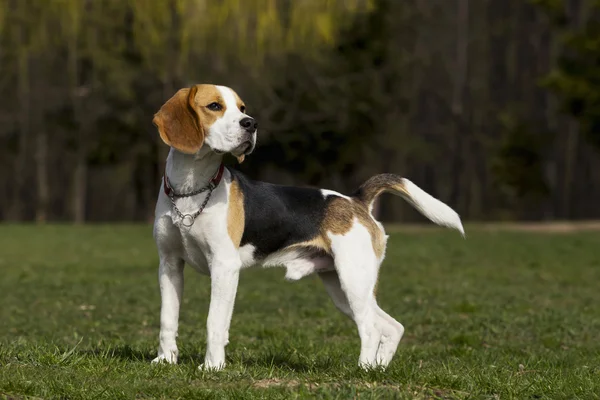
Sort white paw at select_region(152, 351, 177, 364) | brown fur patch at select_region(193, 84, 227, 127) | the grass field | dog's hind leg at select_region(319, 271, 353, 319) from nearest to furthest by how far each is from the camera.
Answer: the grass field → brown fur patch at select_region(193, 84, 227, 127) → white paw at select_region(152, 351, 177, 364) → dog's hind leg at select_region(319, 271, 353, 319)

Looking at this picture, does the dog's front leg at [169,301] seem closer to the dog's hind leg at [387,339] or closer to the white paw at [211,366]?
the white paw at [211,366]

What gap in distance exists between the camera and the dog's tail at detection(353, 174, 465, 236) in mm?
8195

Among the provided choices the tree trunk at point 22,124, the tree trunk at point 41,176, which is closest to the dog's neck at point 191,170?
the tree trunk at point 22,124

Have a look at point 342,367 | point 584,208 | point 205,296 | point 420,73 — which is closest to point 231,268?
point 342,367

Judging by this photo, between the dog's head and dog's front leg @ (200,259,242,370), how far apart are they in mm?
857

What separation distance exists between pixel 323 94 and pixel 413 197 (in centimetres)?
3121

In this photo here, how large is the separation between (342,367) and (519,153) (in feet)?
120

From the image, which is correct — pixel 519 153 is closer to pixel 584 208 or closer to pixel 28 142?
pixel 584 208

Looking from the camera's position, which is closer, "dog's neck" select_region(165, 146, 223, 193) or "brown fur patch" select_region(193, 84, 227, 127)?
"brown fur patch" select_region(193, 84, 227, 127)

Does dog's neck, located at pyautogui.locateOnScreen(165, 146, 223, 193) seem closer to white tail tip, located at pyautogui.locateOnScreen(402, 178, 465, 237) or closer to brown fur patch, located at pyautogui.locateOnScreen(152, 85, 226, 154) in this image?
brown fur patch, located at pyautogui.locateOnScreen(152, 85, 226, 154)

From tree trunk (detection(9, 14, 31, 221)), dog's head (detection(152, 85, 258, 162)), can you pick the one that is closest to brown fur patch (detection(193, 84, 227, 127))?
dog's head (detection(152, 85, 258, 162))

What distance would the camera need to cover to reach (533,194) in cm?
4328

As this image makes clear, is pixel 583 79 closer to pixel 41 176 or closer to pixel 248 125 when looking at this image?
pixel 41 176

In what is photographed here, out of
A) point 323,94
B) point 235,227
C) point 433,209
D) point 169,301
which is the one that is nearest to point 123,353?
point 169,301
